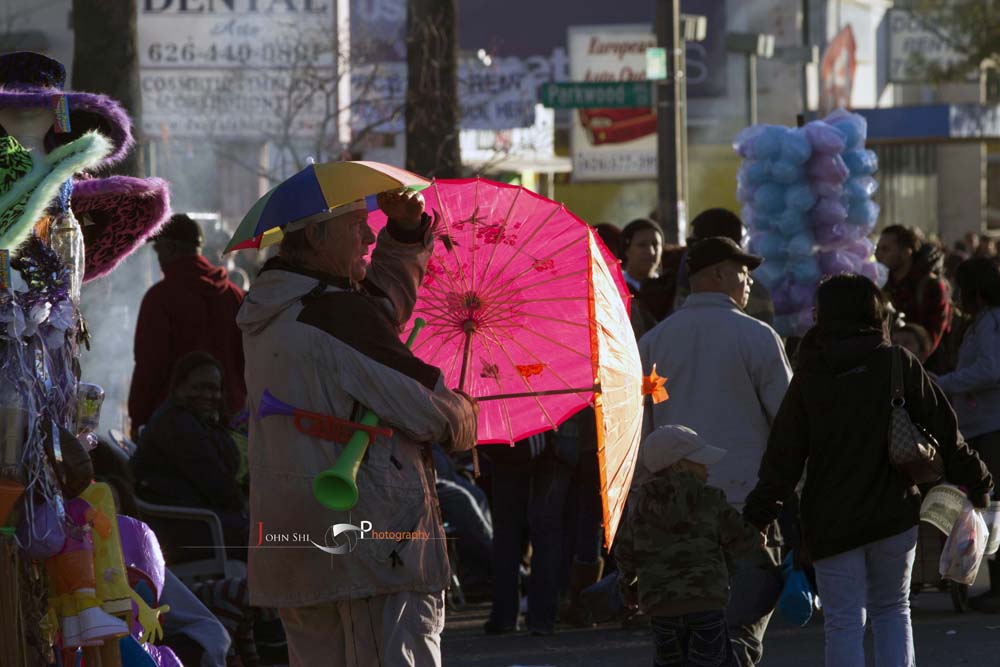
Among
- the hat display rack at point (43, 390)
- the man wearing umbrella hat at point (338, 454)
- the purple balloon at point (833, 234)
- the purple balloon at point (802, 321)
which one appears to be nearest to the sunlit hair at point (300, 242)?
the man wearing umbrella hat at point (338, 454)

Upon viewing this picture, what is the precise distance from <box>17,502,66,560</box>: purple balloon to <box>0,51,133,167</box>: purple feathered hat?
1.02 metres

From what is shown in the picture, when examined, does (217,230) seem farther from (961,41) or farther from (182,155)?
(961,41)

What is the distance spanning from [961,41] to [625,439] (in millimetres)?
33577

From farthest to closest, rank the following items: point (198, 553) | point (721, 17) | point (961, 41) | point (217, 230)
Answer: point (961, 41) → point (721, 17) → point (217, 230) → point (198, 553)

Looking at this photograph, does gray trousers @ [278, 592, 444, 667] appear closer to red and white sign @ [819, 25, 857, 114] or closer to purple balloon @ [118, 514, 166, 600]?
purple balloon @ [118, 514, 166, 600]

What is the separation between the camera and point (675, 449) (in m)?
6.29

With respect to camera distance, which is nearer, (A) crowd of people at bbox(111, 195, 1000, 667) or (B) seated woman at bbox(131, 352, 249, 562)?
(A) crowd of people at bbox(111, 195, 1000, 667)

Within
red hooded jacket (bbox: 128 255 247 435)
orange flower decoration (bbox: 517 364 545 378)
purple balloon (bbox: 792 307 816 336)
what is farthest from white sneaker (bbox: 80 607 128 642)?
purple balloon (bbox: 792 307 816 336)

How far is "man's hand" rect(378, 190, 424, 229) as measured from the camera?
16.2ft

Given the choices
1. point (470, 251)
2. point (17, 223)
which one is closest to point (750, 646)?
point (470, 251)

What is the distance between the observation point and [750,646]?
6.86m

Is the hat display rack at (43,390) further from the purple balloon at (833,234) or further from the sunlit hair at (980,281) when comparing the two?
the purple balloon at (833,234)

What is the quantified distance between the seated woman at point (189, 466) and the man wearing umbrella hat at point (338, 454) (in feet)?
11.6

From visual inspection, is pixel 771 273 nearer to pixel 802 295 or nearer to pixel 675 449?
pixel 802 295
